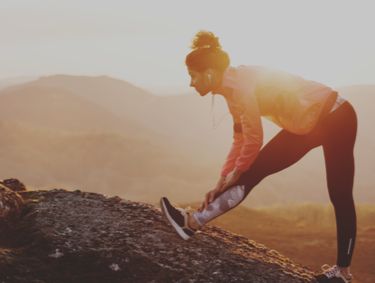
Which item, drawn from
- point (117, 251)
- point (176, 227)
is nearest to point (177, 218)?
point (176, 227)

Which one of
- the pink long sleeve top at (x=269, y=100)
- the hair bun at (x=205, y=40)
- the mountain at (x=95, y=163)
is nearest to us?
the pink long sleeve top at (x=269, y=100)

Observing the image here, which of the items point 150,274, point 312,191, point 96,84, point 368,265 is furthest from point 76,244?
point 96,84

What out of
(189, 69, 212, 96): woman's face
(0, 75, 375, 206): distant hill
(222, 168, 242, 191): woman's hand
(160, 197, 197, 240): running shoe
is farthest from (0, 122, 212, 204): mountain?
(189, 69, 212, 96): woman's face

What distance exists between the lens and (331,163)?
391 cm

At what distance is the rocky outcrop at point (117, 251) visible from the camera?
3.84 m

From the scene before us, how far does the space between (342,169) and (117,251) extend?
68.6 inches

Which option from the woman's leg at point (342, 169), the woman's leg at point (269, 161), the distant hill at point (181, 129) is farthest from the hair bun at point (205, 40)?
the distant hill at point (181, 129)

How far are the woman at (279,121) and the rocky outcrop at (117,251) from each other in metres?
0.49

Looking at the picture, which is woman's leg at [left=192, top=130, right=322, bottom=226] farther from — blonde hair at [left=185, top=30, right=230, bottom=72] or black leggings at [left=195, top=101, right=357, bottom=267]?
blonde hair at [left=185, top=30, right=230, bottom=72]

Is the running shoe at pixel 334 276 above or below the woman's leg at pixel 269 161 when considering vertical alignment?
below

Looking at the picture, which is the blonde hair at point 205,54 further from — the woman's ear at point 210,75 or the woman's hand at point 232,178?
the woman's hand at point 232,178

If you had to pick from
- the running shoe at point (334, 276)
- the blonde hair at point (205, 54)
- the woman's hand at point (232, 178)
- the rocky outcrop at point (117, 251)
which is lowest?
the running shoe at point (334, 276)

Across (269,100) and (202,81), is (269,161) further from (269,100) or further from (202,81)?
(202,81)

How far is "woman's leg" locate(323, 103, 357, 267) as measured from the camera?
3.80 meters
